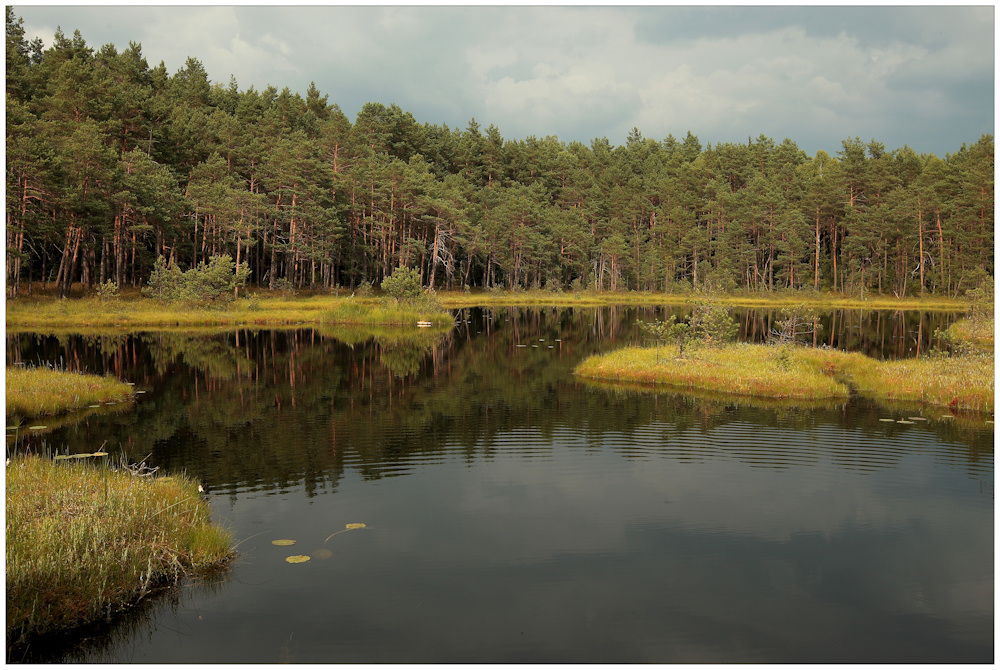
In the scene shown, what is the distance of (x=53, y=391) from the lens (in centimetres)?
2236

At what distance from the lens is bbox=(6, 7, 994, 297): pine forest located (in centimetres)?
6172

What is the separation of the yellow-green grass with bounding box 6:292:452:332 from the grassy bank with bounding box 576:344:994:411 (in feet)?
89.3

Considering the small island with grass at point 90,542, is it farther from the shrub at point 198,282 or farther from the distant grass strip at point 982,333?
the shrub at point 198,282

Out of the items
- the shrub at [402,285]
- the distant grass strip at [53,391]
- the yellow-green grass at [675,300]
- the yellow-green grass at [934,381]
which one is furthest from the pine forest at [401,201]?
the yellow-green grass at [934,381]

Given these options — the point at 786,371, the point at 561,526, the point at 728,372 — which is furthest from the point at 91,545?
the point at 786,371

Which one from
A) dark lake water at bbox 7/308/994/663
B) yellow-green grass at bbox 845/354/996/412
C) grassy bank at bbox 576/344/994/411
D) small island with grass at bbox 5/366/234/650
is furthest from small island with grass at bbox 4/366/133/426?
yellow-green grass at bbox 845/354/996/412

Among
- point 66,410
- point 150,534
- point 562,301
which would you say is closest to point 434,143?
point 562,301

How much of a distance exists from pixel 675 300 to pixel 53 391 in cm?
8484

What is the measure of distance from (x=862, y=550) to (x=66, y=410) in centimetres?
2211

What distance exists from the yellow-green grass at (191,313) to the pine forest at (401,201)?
15.6ft

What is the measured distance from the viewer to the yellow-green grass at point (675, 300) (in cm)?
8569

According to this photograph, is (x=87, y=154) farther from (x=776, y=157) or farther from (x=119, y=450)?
(x=776, y=157)

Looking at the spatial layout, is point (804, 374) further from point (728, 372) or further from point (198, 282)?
point (198, 282)

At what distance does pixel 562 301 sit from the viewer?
94.9 metres
